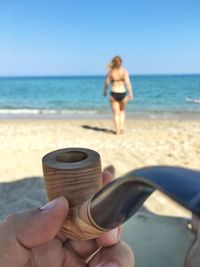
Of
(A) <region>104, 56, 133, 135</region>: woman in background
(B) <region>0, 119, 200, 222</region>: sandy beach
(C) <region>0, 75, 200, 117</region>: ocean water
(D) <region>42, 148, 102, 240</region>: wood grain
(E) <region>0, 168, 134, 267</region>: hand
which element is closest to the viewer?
(D) <region>42, 148, 102, 240</region>: wood grain

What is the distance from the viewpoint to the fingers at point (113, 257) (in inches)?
33.2

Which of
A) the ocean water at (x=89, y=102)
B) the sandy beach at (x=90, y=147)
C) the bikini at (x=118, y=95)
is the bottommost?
the ocean water at (x=89, y=102)

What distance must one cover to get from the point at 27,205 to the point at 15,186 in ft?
2.21

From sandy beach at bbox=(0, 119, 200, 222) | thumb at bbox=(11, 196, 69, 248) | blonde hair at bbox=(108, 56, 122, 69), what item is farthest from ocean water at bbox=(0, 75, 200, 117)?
thumb at bbox=(11, 196, 69, 248)

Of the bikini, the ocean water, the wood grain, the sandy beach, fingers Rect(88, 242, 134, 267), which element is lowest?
the ocean water

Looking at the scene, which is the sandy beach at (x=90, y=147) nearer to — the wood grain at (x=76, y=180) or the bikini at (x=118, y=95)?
the bikini at (x=118, y=95)

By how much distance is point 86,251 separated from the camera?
2.91ft

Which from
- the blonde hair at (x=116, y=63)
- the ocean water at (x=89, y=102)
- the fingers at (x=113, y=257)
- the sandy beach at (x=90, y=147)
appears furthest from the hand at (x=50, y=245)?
the ocean water at (x=89, y=102)

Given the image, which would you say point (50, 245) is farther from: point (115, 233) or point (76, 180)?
point (76, 180)

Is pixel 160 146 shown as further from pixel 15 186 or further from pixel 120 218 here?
pixel 120 218

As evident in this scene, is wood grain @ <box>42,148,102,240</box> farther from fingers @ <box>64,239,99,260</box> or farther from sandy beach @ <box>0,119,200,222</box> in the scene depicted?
sandy beach @ <box>0,119,200,222</box>

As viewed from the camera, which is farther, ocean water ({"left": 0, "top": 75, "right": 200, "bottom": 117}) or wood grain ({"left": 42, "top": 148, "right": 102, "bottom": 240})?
ocean water ({"left": 0, "top": 75, "right": 200, "bottom": 117})

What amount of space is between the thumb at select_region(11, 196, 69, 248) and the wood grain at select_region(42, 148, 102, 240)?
26 mm

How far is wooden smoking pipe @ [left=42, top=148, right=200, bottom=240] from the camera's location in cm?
36
